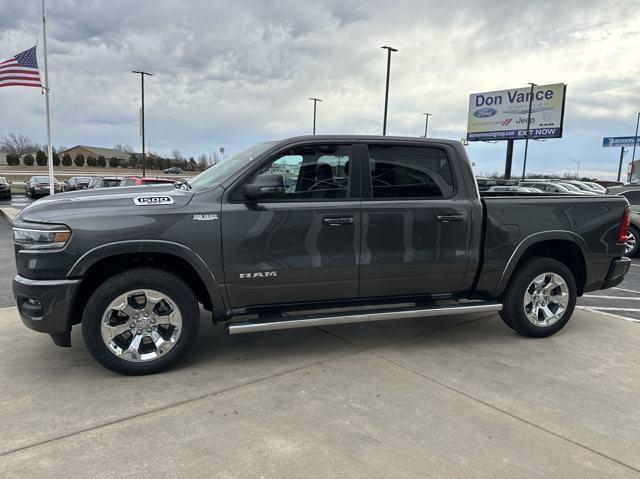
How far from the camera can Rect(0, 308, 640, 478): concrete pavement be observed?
8.98 feet

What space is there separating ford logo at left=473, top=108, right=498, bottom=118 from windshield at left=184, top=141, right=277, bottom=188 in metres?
46.5

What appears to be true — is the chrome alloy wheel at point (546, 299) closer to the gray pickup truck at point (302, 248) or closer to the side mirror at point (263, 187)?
the gray pickup truck at point (302, 248)

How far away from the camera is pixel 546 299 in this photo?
16.1 ft

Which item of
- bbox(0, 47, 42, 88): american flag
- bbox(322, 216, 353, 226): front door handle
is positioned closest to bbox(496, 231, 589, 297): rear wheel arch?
bbox(322, 216, 353, 226): front door handle

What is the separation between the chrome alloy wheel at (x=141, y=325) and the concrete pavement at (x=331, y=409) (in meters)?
0.22

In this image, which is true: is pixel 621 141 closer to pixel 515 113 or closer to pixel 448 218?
pixel 515 113

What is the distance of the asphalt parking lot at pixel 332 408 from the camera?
2.74m

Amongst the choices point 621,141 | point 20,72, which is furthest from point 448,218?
point 621,141

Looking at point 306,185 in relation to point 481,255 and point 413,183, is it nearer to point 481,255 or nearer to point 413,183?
point 413,183

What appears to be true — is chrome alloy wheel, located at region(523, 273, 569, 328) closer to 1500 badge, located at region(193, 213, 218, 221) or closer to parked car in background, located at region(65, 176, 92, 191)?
1500 badge, located at region(193, 213, 218, 221)

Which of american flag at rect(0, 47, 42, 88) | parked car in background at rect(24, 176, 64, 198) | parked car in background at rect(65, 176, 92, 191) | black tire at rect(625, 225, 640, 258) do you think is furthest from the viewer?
parked car in background at rect(65, 176, 92, 191)

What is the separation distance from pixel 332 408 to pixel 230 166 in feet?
7.32

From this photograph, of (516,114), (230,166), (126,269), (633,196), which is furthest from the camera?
(516,114)

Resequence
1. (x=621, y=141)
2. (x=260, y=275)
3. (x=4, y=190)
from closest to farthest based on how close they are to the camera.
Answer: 1. (x=260, y=275)
2. (x=4, y=190)
3. (x=621, y=141)
